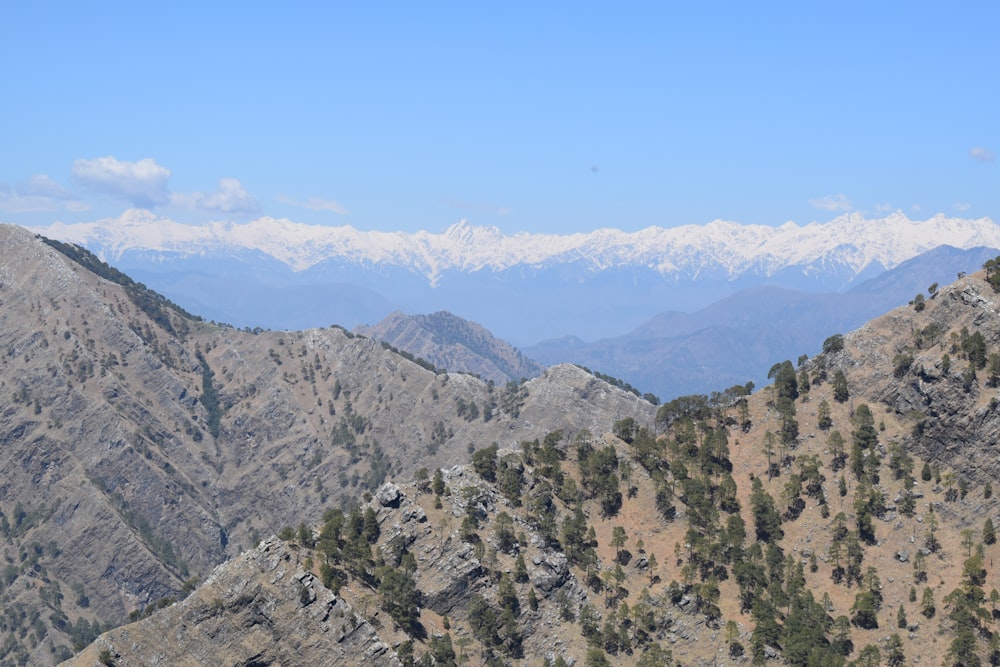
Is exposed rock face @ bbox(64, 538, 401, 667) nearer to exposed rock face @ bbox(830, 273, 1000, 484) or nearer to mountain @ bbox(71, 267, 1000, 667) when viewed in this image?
mountain @ bbox(71, 267, 1000, 667)

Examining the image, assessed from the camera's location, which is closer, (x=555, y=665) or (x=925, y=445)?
(x=555, y=665)

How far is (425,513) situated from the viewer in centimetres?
18288

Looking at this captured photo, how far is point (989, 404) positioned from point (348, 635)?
12314 cm

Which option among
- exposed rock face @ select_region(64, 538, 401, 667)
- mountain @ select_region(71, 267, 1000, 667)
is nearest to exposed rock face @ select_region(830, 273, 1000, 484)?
mountain @ select_region(71, 267, 1000, 667)

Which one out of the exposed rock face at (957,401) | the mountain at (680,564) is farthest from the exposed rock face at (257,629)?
the exposed rock face at (957,401)

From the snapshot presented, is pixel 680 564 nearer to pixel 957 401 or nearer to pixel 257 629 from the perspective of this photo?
pixel 957 401

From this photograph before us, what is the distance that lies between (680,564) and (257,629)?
76.0 m

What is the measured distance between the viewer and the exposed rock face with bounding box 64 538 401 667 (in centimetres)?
15625

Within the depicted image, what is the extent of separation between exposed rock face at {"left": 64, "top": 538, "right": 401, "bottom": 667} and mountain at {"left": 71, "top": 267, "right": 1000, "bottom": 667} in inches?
12.9

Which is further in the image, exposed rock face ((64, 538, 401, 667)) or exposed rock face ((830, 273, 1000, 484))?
exposed rock face ((830, 273, 1000, 484))

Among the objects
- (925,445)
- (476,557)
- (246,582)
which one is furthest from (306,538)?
(925,445)

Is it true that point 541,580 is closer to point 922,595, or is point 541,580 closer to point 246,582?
point 246,582

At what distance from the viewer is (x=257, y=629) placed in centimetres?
16062

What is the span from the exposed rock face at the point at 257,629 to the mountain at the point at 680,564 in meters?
0.33
